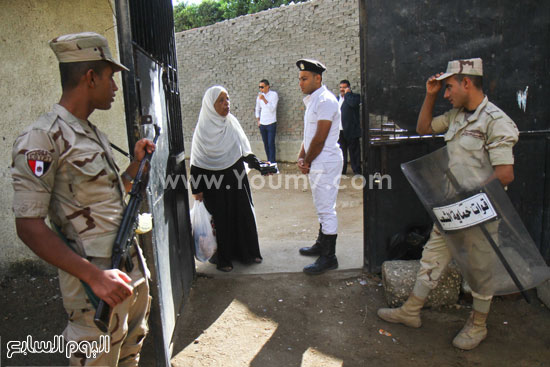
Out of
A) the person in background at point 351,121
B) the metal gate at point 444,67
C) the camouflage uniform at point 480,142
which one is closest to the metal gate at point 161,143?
the metal gate at point 444,67

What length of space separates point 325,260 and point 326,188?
69 cm

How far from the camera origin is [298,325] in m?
3.06

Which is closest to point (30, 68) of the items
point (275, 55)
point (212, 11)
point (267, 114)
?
point (267, 114)

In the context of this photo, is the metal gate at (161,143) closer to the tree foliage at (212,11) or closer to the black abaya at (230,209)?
the black abaya at (230,209)

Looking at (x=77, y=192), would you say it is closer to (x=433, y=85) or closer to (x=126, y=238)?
(x=126, y=238)

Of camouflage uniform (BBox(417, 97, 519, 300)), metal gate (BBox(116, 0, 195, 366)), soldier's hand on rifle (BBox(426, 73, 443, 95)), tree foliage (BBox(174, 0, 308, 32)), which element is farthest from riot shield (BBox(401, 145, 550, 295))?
tree foliage (BBox(174, 0, 308, 32))

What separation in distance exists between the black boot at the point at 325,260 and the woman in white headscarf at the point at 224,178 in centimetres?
61

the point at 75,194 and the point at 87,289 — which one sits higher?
the point at 75,194

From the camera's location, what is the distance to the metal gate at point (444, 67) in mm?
3215

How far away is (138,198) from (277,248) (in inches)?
115

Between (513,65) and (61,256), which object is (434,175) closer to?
(513,65)

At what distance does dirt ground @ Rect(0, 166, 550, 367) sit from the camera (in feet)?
8.68

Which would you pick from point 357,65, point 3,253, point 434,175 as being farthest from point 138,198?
point 357,65

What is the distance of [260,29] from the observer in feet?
33.8
